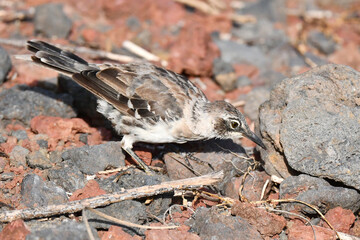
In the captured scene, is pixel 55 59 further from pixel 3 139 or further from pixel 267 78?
pixel 267 78

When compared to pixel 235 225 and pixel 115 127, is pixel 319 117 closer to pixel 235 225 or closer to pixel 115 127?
pixel 235 225

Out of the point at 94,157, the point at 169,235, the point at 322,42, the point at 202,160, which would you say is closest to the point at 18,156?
the point at 94,157

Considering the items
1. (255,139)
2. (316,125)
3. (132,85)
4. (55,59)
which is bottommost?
(255,139)

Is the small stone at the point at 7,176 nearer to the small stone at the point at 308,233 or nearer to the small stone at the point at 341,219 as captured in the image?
the small stone at the point at 308,233

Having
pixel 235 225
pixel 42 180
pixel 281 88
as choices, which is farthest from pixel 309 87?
pixel 42 180

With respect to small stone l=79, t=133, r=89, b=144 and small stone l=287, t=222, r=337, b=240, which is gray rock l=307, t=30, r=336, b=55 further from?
small stone l=79, t=133, r=89, b=144

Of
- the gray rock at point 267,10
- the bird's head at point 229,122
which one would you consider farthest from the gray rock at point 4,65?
the gray rock at point 267,10

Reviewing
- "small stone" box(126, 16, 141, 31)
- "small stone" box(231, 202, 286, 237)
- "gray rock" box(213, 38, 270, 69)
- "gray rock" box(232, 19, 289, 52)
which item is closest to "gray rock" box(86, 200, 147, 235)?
"small stone" box(231, 202, 286, 237)
